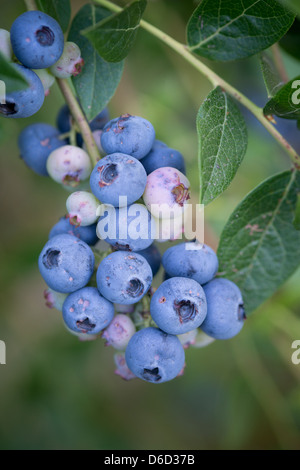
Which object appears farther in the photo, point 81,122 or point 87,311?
point 81,122

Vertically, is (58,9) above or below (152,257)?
above

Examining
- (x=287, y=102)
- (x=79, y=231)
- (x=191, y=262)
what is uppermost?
(x=287, y=102)

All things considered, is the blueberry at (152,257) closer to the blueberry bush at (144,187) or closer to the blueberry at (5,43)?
the blueberry bush at (144,187)

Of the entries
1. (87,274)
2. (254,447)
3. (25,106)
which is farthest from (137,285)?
(254,447)

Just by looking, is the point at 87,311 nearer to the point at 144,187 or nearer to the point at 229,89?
the point at 144,187

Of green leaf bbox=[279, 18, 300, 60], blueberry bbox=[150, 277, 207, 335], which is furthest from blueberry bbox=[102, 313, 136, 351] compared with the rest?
green leaf bbox=[279, 18, 300, 60]

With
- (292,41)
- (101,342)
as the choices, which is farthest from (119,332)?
(101,342)

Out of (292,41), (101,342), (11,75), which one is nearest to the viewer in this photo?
(11,75)
